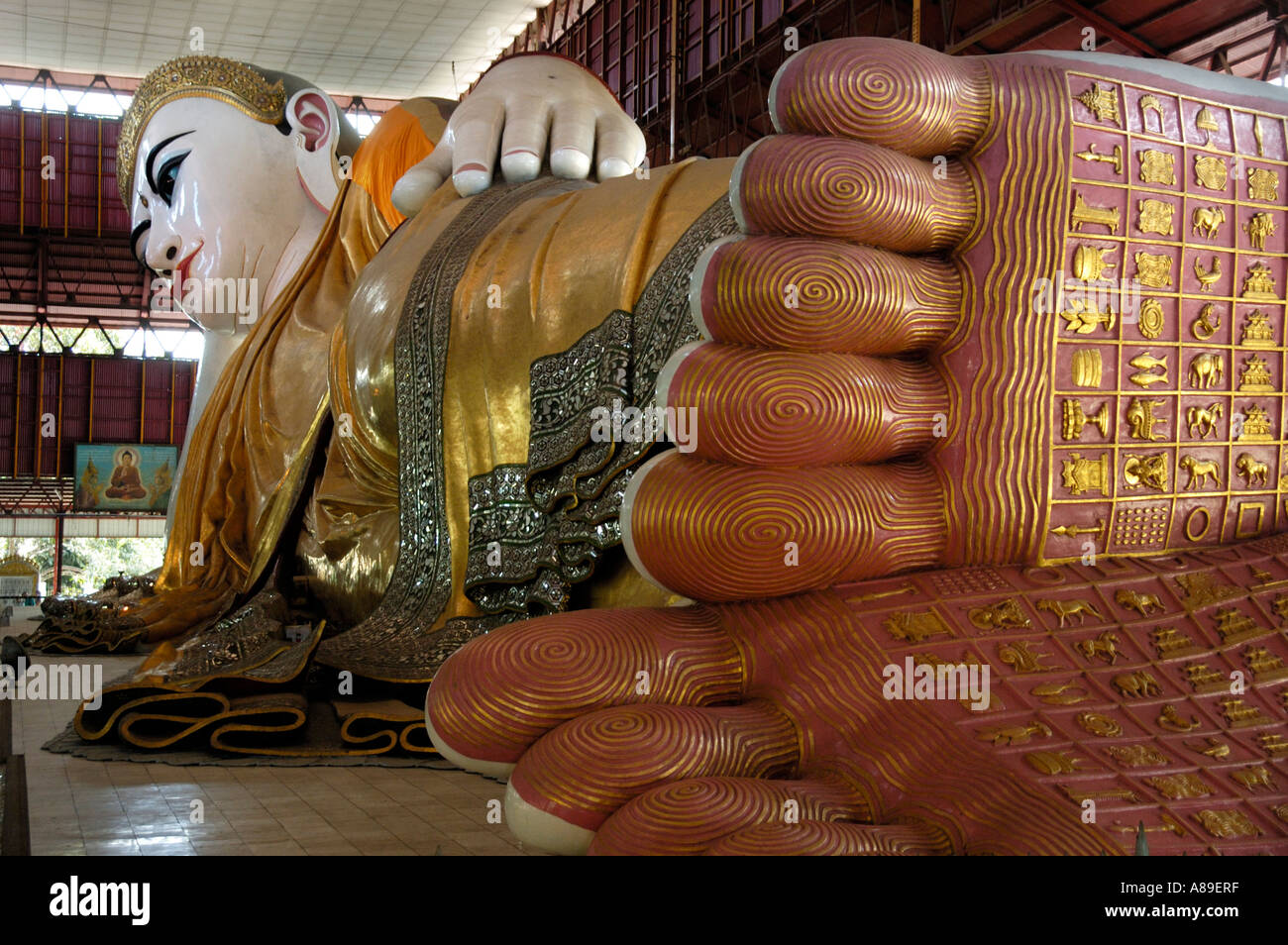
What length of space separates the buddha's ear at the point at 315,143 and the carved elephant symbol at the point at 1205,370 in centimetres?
420

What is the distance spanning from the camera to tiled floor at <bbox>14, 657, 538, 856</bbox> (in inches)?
64.0

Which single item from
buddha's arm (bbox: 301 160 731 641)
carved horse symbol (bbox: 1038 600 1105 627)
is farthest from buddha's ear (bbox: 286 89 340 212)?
carved horse symbol (bbox: 1038 600 1105 627)

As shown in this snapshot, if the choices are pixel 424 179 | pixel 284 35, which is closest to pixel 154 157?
pixel 424 179

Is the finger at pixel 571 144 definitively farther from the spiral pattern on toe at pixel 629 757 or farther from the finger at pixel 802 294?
the spiral pattern on toe at pixel 629 757

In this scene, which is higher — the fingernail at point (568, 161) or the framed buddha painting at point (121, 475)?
the fingernail at point (568, 161)

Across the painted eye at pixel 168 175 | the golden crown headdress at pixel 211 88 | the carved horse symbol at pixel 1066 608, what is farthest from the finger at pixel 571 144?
the painted eye at pixel 168 175

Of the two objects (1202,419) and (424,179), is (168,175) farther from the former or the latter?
(1202,419)

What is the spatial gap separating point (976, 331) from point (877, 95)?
11.5 inches

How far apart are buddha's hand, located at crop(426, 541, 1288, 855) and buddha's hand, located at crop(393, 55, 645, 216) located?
5.61 feet

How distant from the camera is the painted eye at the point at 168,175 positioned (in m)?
5.08

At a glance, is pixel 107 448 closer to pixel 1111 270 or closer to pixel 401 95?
pixel 401 95

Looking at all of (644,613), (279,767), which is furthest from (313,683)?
(644,613)

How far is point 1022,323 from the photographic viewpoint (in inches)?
56.9

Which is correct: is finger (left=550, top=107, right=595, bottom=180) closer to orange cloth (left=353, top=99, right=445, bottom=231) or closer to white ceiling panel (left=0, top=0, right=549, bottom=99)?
orange cloth (left=353, top=99, right=445, bottom=231)
